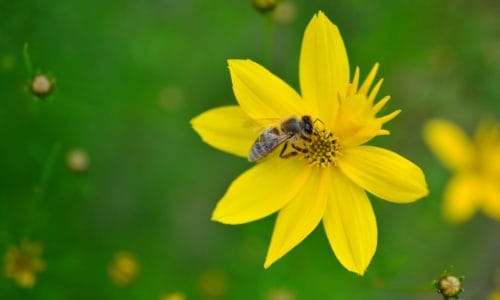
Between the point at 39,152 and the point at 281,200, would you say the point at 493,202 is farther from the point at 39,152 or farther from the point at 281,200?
the point at 39,152

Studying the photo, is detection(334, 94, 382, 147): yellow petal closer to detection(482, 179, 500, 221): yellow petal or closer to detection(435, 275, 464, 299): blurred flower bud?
detection(435, 275, 464, 299): blurred flower bud

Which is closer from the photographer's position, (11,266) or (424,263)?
(11,266)

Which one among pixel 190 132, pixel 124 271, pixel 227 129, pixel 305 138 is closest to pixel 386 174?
pixel 305 138

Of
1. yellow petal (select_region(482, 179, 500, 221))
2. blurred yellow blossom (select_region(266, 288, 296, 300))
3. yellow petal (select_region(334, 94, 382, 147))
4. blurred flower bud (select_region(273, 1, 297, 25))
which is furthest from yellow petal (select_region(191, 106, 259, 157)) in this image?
yellow petal (select_region(482, 179, 500, 221))

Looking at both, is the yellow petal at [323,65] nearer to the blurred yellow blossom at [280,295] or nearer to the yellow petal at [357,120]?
the yellow petal at [357,120]

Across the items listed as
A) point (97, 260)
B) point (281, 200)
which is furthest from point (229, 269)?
point (281, 200)

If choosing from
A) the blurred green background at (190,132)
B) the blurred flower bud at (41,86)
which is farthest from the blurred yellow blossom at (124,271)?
the blurred flower bud at (41,86)
